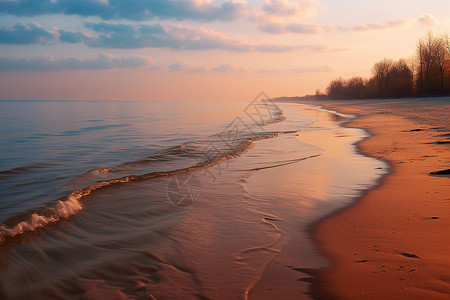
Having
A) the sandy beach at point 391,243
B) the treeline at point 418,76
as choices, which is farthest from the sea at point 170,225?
the treeline at point 418,76

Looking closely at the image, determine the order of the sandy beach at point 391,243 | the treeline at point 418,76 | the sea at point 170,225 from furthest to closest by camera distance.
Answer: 1. the treeline at point 418,76
2. the sea at point 170,225
3. the sandy beach at point 391,243

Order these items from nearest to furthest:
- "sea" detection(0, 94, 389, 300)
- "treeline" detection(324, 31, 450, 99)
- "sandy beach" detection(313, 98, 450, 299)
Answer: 1. "sandy beach" detection(313, 98, 450, 299)
2. "sea" detection(0, 94, 389, 300)
3. "treeline" detection(324, 31, 450, 99)

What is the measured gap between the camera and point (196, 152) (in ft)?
40.9

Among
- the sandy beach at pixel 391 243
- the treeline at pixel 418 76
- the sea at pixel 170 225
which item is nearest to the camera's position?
the sandy beach at pixel 391 243

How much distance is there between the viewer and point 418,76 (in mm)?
69312

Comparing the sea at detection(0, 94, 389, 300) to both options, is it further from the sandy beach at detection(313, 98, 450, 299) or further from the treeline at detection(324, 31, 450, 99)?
the treeline at detection(324, 31, 450, 99)

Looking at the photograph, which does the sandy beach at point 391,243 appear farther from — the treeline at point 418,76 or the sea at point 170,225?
the treeline at point 418,76

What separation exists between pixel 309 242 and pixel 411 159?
642cm

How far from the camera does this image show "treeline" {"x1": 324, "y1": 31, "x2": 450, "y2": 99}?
200ft

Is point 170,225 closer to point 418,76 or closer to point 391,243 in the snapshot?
point 391,243

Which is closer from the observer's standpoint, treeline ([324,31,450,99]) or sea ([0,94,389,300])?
sea ([0,94,389,300])

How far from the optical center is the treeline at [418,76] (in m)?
60.9

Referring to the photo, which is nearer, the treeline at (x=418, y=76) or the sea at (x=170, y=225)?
the sea at (x=170, y=225)

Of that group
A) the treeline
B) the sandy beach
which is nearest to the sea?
the sandy beach
